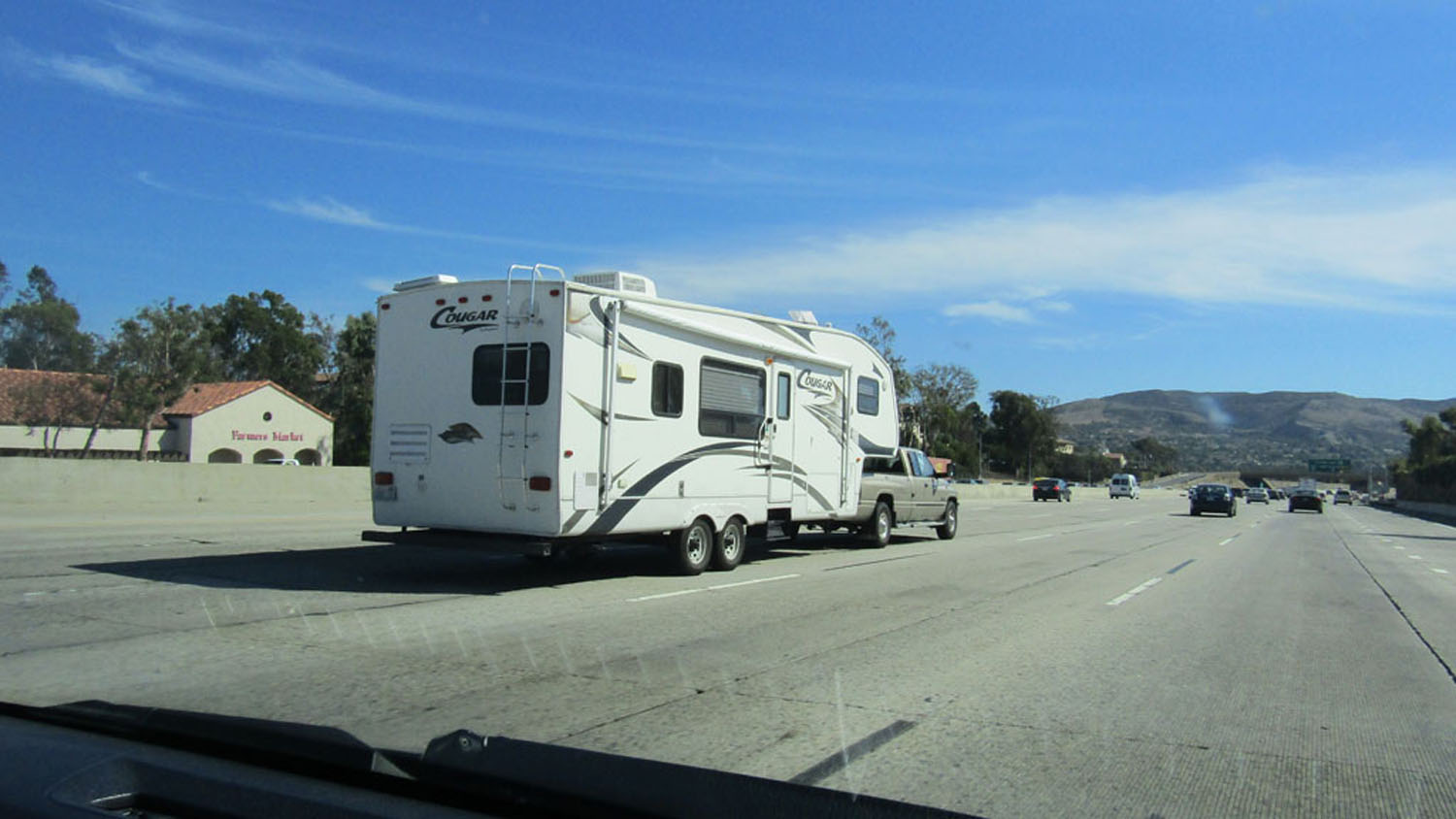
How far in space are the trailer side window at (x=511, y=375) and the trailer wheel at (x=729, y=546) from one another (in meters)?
3.50

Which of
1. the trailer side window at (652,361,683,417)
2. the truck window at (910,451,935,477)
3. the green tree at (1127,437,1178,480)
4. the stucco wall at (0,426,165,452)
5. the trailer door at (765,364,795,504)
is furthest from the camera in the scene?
the green tree at (1127,437,1178,480)

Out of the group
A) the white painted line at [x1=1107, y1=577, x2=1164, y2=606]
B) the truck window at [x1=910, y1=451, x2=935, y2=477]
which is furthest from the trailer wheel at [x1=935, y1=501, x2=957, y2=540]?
the white painted line at [x1=1107, y1=577, x2=1164, y2=606]

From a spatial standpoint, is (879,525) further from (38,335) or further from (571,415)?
(38,335)

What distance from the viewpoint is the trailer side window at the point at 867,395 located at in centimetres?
1725

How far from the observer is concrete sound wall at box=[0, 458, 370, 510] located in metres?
22.0

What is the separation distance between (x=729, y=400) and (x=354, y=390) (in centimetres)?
6619

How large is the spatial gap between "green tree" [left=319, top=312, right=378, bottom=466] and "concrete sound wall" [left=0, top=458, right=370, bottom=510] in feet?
149

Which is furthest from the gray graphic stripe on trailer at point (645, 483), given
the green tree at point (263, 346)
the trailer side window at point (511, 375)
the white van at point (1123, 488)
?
the green tree at point (263, 346)

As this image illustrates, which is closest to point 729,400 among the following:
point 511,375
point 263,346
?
point 511,375

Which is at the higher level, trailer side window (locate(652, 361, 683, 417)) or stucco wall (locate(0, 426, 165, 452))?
stucco wall (locate(0, 426, 165, 452))

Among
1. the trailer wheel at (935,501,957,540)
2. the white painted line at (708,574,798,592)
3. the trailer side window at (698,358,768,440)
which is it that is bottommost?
the white painted line at (708,574,798,592)

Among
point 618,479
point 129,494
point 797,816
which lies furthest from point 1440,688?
point 129,494

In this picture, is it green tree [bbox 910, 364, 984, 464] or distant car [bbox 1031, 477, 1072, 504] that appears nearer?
distant car [bbox 1031, 477, 1072, 504]

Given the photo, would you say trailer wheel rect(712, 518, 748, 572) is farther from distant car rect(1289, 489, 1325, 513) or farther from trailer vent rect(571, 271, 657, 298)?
distant car rect(1289, 489, 1325, 513)
